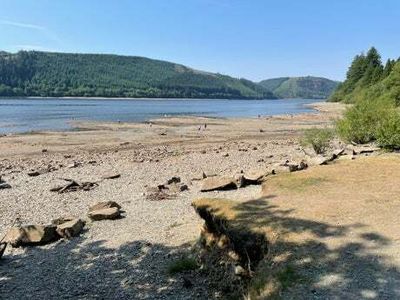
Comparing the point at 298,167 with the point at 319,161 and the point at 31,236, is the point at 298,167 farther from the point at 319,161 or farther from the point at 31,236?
the point at 31,236

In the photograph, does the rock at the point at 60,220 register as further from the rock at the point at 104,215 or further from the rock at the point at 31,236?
the rock at the point at 31,236

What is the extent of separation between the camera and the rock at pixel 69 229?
14598 mm

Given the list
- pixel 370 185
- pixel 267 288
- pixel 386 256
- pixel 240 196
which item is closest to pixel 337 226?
pixel 386 256

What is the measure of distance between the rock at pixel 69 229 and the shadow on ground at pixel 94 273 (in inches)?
16.9

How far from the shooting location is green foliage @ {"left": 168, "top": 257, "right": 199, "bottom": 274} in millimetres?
11352

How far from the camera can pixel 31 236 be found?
1415 centimetres

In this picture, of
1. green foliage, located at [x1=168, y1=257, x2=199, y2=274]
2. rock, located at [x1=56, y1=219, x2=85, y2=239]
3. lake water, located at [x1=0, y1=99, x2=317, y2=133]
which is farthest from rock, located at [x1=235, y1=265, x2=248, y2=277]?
lake water, located at [x1=0, y1=99, x2=317, y2=133]

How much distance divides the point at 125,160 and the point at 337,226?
2103 cm

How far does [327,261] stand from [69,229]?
8441mm

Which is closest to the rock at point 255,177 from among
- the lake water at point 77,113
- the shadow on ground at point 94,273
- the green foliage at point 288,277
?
the shadow on ground at point 94,273

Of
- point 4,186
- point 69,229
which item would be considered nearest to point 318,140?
point 4,186

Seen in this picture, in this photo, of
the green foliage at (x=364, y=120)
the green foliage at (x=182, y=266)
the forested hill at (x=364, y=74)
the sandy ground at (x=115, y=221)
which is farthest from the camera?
the forested hill at (x=364, y=74)

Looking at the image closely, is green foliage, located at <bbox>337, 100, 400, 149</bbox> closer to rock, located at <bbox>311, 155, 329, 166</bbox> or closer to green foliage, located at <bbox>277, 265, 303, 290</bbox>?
rock, located at <bbox>311, 155, 329, 166</bbox>

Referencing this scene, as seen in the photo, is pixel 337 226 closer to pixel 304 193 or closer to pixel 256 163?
pixel 304 193
